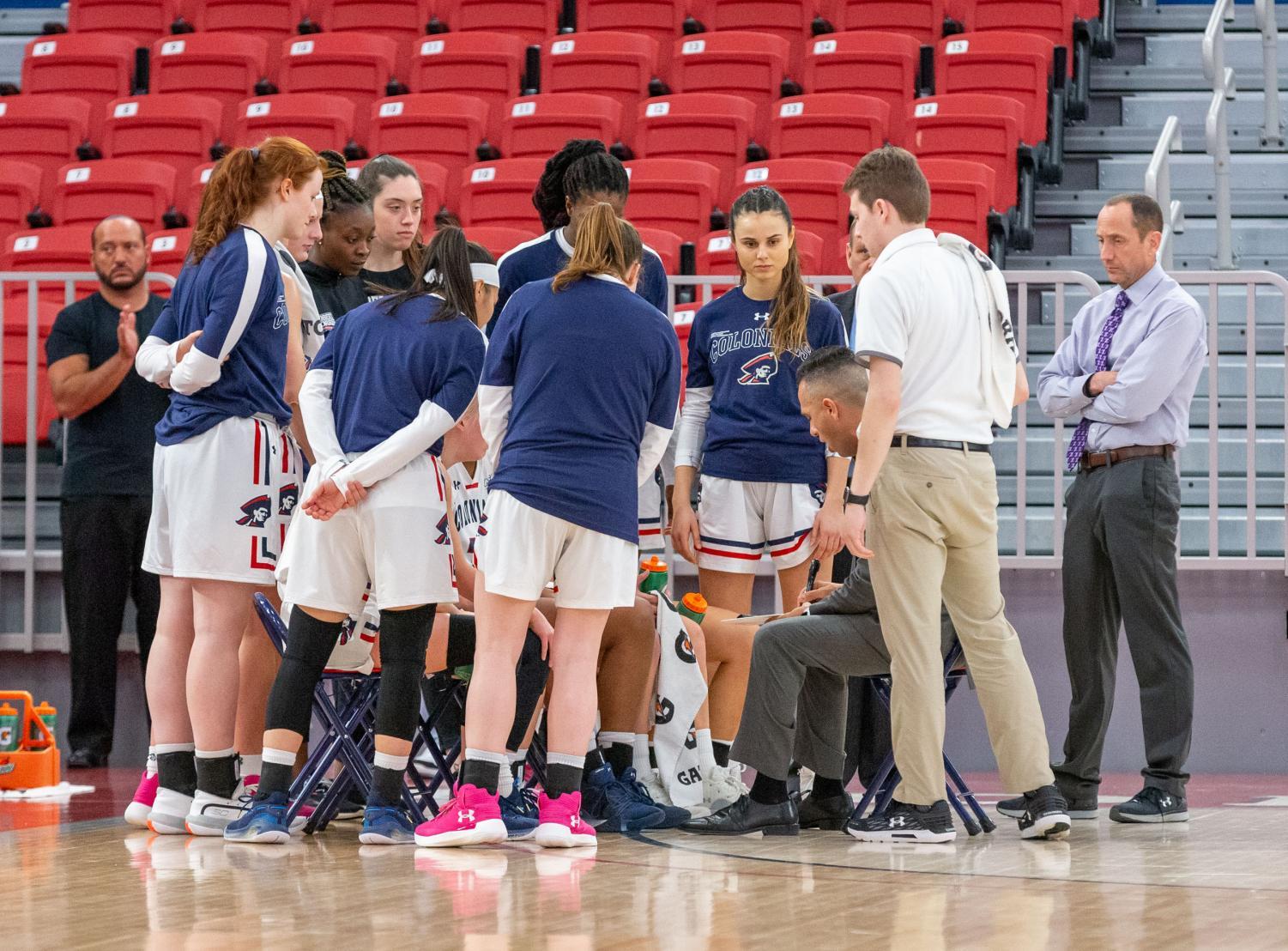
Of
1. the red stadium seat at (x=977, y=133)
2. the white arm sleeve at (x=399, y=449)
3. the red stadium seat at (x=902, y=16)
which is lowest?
the white arm sleeve at (x=399, y=449)

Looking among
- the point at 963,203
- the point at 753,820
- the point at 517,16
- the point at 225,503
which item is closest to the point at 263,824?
the point at 225,503

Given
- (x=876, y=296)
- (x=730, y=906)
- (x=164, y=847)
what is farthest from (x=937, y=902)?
(x=164, y=847)

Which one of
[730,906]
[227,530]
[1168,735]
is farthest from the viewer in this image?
[1168,735]

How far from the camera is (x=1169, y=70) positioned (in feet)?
30.4

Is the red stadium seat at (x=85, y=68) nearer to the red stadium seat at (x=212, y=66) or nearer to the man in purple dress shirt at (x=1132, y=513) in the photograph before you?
the red stadium seat at (x=212, y=66)

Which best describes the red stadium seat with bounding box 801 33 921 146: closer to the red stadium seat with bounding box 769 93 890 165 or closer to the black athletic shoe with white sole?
the red stadium seat with bounding box 769 93 890 165

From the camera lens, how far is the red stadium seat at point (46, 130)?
946 cm

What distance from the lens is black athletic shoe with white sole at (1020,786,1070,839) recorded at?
411 cm

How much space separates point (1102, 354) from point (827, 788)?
1406 mm

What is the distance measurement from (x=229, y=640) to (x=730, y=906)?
1.63 m

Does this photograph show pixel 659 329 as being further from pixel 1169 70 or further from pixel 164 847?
pixel 1169 70

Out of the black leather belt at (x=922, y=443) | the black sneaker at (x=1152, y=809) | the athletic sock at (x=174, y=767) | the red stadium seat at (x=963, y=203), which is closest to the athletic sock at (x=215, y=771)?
the athletic sock at (x=174, y=767)

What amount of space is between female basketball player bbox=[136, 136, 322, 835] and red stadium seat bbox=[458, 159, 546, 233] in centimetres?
384

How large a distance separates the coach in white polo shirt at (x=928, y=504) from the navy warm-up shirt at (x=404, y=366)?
92cm
